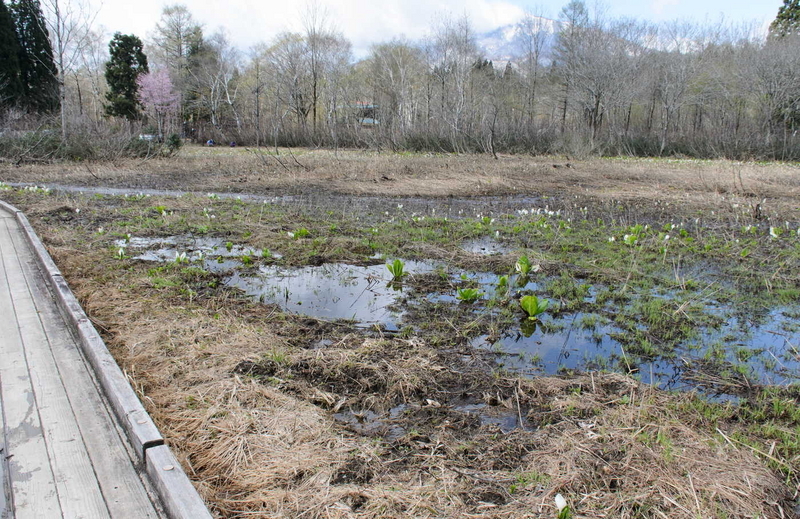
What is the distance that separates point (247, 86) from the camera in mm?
47188

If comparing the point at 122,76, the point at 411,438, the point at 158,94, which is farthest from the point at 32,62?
the point at 411,438

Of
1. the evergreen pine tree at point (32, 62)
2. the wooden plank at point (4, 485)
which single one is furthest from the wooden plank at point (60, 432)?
the evergreen pine tree at point (32, 62)

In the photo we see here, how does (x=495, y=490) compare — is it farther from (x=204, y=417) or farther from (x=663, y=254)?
(x=663, y=254)

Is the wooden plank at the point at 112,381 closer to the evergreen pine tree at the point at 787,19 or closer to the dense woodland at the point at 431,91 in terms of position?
the dense woodland at the point at 431,91

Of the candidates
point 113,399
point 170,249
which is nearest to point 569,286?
point 113,399

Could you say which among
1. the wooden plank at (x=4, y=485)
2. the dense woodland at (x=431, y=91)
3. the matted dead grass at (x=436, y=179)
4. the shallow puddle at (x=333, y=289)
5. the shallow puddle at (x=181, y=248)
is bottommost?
the wooden plank at (x=4, y=485)

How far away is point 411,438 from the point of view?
116 inches

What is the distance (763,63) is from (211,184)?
30160mm

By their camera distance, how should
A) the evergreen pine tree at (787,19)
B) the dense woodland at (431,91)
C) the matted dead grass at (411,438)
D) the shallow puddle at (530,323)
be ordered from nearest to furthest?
the matted dead grass at (411,438), the shallow puddle at (530,323), the dense woodland at (431,91), the evergreen pine tree at (787,19)

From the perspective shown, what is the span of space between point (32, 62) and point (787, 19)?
50.0 meters

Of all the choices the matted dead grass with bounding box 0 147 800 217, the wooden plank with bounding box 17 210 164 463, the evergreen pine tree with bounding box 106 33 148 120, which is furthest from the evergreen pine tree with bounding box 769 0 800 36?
the evergreen pine tree with bounding box 106 33 148 120

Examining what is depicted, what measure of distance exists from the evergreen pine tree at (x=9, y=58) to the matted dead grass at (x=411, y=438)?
3431cm

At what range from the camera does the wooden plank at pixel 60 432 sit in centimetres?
218

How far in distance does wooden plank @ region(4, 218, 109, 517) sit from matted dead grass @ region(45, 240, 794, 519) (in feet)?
1.36
